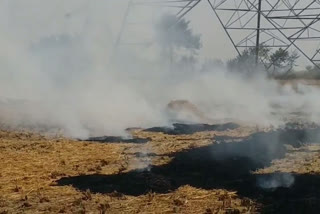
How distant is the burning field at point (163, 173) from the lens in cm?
809

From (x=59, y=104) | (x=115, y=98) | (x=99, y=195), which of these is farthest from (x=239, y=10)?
(x=99, y=195)

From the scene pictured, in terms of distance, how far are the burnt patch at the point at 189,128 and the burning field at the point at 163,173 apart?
85 centimetres

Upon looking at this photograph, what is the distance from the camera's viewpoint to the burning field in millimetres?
8086

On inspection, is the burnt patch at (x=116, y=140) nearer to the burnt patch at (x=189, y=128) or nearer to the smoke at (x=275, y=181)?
the burnt patch at (x=189, y=128)

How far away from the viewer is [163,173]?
33.3ft

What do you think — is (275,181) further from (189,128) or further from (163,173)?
(189,128)

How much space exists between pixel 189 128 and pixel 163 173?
6853 millimetres

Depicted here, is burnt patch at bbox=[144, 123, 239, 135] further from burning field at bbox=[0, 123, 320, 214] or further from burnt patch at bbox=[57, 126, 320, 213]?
burnt patch at bbox=[57, 126, 320, 213]

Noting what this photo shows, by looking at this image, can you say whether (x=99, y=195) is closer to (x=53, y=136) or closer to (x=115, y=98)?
(x=53, y=136)

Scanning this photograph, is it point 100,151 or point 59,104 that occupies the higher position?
point 59,104

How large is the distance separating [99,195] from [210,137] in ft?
22.2

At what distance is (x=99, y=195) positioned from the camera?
8641mm

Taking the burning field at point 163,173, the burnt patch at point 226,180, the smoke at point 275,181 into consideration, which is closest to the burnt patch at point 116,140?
the burning field at point 163,173

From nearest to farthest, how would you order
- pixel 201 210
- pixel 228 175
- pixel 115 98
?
1. pixel 201 210
2. pixel 228 175
3. pixel 115 98
